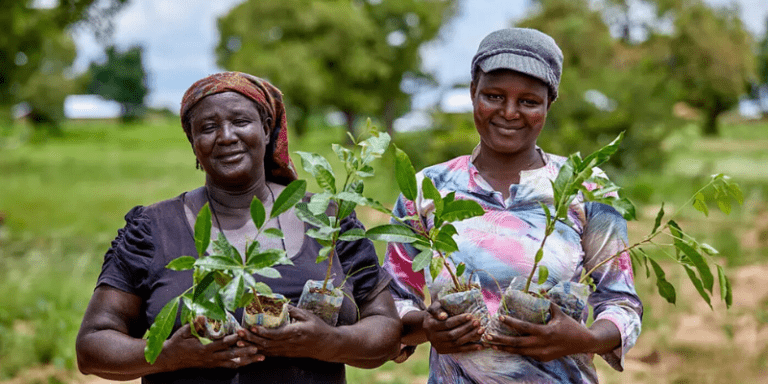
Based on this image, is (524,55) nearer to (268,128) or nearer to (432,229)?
(432,229)

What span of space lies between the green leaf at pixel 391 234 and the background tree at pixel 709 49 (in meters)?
19.5

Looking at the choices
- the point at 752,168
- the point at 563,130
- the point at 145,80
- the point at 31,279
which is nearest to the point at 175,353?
the point at 31,279

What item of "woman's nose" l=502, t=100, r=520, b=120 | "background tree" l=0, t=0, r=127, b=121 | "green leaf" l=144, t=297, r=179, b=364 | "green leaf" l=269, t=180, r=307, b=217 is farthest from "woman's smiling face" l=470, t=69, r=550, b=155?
"background tree" l=0, t=0, r=127, b=121

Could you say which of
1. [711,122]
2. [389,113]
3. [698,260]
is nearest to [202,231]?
[698,260]

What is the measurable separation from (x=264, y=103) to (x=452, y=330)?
2.43 ft

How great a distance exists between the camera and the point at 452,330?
174 centimetres

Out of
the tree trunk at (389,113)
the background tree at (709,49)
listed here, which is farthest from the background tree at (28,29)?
the tree trunk at (389,113)

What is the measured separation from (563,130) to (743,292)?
5.41 meters

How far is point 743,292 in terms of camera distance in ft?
25.5

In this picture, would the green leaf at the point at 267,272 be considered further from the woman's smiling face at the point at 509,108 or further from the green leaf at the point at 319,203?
the woman's smiling face at the point at 509,108

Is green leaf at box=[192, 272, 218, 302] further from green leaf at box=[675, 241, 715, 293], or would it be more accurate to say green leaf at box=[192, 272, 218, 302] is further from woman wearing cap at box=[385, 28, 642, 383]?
green leaf at box=[675, 241, 715, 293]

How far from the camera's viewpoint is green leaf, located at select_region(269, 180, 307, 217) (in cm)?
168

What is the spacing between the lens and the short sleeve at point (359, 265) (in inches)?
77.1

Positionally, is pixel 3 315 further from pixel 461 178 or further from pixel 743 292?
pixel 743 292
